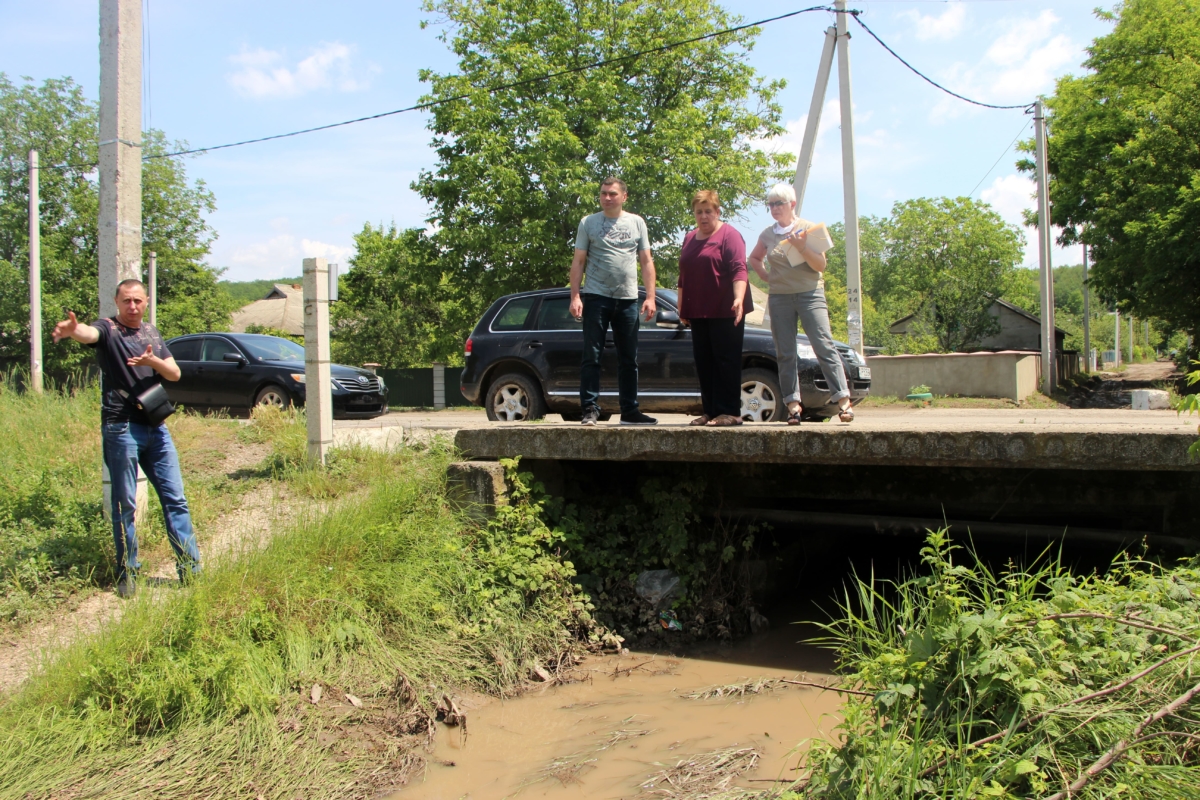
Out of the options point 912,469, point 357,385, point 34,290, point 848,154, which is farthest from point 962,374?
point 34,290

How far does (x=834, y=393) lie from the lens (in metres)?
5.98

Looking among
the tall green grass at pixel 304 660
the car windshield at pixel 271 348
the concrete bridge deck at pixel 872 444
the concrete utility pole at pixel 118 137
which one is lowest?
the tall green grass at pixel 304 660

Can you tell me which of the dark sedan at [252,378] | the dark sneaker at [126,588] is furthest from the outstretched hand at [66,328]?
the dark sedan at [252,378]

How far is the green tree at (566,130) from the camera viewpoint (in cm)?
2231

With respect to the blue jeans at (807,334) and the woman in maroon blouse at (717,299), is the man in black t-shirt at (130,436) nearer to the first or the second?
the woman in maroon blouse at (717,299)

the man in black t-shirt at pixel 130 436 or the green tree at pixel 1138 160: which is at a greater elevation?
the green tree at pixel 1138 160

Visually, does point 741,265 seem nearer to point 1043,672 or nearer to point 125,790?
point 1043,672

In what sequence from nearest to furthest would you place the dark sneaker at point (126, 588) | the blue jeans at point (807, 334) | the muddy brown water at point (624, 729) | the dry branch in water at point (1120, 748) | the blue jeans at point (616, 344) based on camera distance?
the dry branch in water at point (1120, 748) < the muddy brown water at point (624, 729) < the dark sneaker at point (126, 588) < the blue jeans at point (807, 334) < the blue jeans at point (616, 344)

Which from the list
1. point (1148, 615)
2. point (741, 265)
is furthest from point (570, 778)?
point (741, 265)

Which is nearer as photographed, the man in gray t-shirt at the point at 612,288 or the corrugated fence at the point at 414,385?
the man in gray t-shirt at the point at 612,288

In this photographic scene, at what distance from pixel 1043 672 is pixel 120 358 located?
5077 mm

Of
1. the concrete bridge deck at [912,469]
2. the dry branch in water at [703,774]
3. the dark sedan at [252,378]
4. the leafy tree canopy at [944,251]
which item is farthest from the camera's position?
the leafy tree canopy at [944,251]

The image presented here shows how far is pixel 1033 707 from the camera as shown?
299cm

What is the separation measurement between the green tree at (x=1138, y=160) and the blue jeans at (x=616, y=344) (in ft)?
75.4
